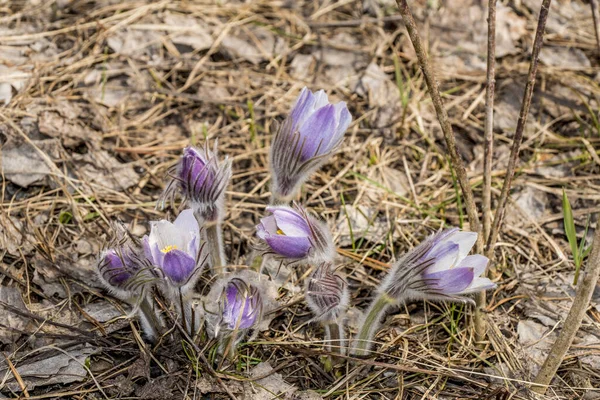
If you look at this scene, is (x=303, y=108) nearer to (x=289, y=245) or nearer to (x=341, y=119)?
(x=341, y=119)

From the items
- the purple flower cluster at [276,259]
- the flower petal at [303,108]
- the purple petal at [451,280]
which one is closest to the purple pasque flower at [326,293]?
the purple flower cluster at [276,259]

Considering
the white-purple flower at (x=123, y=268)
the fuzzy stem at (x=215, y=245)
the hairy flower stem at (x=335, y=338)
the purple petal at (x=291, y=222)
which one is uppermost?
the purple petal at (x=291, y=222)

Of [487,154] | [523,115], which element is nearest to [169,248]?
[487,154]

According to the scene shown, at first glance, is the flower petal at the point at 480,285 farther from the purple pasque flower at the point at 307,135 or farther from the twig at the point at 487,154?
the purple pasque flower at the point at 307,135

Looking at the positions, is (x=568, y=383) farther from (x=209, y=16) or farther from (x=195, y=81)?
(x=209, y=16)

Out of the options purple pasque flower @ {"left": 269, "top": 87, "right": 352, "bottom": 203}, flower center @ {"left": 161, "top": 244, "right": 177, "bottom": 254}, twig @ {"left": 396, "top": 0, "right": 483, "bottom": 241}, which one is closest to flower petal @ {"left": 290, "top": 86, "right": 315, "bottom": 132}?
purple pasque flower @ {"left": 269, "top": 87, "right": 352, "bottom": 203}
